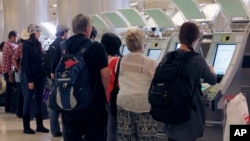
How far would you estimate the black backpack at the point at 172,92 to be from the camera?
11.0 feet

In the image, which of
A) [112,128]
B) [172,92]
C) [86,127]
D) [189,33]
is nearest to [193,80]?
[172,92]

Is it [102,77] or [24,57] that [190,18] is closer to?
[102,77]

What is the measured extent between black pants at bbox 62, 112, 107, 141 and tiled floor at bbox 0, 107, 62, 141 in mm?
2810

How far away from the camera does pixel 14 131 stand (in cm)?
729

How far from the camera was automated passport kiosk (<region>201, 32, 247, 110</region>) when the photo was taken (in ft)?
12.8

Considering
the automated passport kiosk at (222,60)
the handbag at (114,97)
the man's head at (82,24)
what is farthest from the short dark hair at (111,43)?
the automated passport kiosk at (222,60)

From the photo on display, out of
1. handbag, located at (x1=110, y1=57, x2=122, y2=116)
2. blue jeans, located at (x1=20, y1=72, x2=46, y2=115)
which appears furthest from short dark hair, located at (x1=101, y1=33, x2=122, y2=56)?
blue jeans, located at (x1=20, y1=72, x2=46, y2=115)

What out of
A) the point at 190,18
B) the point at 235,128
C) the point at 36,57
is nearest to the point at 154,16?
the point at 190,18

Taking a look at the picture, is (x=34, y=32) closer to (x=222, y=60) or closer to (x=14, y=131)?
(x=14, y=131)

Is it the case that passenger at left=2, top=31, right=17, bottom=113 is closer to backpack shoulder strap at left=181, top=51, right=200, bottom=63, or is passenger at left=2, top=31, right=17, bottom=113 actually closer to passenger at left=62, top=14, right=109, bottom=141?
passenger at left=62, top=14, right=109, bottom=141

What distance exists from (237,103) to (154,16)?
2652 millimetres

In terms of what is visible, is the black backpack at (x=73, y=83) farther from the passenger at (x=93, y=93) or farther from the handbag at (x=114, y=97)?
the handbag at (x=114, y=97)

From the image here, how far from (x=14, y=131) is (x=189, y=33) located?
4.51 metres

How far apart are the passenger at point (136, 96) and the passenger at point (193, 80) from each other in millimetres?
350
